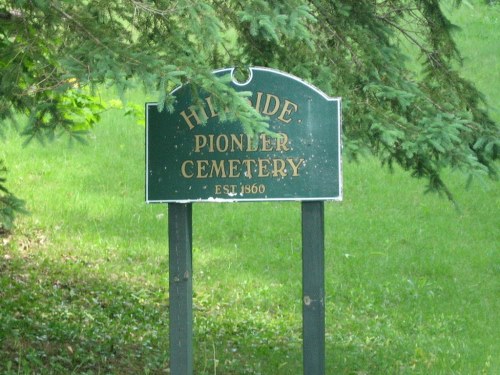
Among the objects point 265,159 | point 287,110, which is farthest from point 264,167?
point 287,110

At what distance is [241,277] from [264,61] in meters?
4.95

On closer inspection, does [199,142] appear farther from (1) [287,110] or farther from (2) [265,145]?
(1) [287,110]

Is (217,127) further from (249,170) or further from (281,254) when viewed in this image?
(281,254)

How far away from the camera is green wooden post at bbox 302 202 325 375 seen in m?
5.43

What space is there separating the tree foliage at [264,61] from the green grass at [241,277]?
788mm

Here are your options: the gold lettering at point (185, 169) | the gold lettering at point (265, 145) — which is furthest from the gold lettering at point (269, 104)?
the gold lettering at point (185, 169)

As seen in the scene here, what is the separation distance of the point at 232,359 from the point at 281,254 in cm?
420

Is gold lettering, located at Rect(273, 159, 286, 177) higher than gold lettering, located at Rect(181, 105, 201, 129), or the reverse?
gold lettering, located at Rect(181, 105, 201, 129)

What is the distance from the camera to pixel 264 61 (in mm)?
6844

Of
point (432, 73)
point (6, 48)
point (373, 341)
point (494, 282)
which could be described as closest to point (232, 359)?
point (373, 341)

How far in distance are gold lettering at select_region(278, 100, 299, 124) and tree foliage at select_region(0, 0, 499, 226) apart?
0.28 metres

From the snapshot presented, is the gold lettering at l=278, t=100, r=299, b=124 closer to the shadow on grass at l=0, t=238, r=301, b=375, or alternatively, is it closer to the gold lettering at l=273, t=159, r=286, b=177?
the gold lettering at l=273, t=159, r=286, b=177

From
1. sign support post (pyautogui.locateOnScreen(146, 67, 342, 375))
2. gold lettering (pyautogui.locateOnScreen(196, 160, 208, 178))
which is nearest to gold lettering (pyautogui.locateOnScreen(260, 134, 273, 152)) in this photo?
sign support post (pyautogui.locateOnScreen(146, 67, 342, 375))

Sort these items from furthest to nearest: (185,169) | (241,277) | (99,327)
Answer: (241,277), (99,327), (185,169)
